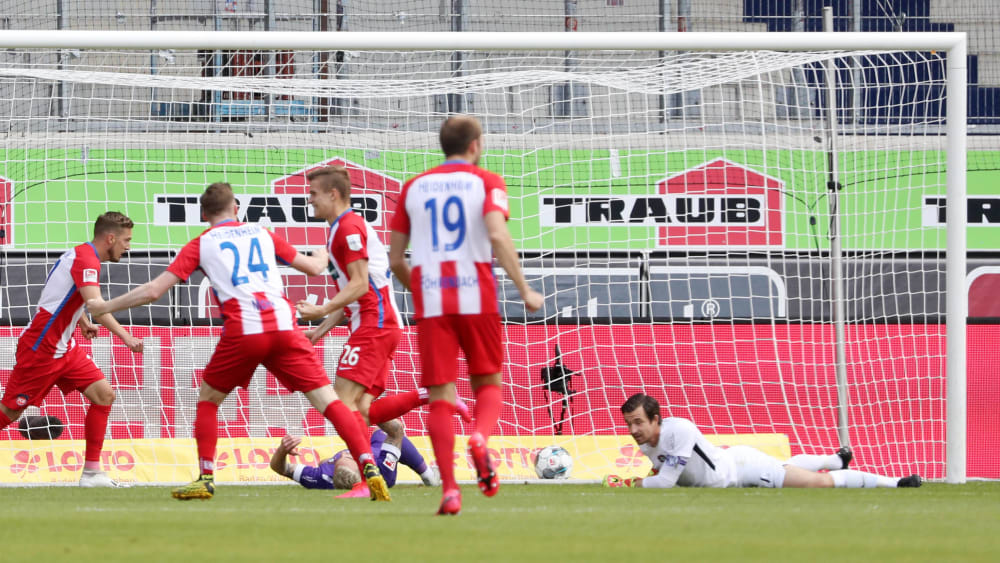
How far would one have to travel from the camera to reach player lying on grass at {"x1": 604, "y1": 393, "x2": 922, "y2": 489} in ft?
26.4

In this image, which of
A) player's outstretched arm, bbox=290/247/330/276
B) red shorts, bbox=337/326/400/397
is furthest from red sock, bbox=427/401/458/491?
red shorts, bbox=337/326/400/397

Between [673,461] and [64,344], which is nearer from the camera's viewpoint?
[673,461]

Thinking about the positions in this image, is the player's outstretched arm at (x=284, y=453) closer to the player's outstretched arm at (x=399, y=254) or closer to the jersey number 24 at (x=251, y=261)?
the jersey number 24 at (x=251, y=261)

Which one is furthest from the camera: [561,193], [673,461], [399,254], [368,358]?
[561,193]

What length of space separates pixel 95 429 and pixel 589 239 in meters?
4.23

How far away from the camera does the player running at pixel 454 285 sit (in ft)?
17.6

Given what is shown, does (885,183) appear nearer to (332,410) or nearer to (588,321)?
(588,321)

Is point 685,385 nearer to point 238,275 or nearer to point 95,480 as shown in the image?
point 95,480

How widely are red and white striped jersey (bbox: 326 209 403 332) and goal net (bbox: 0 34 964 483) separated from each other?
2.21 meters

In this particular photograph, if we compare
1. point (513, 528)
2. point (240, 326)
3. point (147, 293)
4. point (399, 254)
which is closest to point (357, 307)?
point (240, 326)

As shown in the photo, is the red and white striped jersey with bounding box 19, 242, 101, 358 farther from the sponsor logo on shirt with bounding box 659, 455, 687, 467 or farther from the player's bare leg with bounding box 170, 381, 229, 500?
the sponsor logo on shirt with bounding box 659, 455, 687, 467

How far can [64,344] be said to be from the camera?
323 inches

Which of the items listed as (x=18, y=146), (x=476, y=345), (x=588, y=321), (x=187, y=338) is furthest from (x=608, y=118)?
(x=476, y=345)

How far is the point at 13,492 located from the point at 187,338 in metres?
2.26
